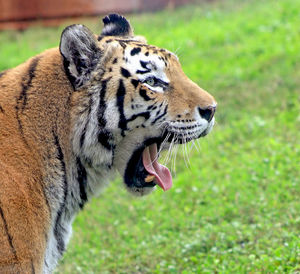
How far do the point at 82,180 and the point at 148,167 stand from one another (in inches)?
19.2

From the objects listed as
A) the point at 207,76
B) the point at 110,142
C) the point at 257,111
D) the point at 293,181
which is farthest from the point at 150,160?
the point at 207,76

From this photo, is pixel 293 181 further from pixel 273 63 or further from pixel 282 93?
pixel 273 63

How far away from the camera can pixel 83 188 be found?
396cm

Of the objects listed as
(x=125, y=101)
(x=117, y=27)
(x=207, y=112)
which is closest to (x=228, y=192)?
(x=207, y=112)

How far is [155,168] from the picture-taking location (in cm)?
419

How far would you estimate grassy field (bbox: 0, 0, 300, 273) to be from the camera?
16.9 feet

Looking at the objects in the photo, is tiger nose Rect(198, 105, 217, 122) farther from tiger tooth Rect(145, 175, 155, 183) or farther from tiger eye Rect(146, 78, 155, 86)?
tiger tooth Rect(145, 175, 155, 183)

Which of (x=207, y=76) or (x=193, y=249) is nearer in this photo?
(x=193, y=249)

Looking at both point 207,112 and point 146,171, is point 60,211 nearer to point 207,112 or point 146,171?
point 146,171

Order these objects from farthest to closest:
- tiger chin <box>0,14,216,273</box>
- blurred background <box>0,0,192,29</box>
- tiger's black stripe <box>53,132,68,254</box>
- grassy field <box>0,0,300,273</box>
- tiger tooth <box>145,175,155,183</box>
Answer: blurred background <box>0,0,192,29</box>
grassy field <box>0,0,300,273</box>
tiger tooth <box>145,175,155,183</box>
tiger's black stripe <box>53,132,68,254</box>
tiger chin <box>0,14,216,273</box>

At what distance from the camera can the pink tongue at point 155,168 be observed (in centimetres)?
412

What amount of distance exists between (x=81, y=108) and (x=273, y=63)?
5.92 m

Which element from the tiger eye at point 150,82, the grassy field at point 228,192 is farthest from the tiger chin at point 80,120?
the grassy field at point 228,192

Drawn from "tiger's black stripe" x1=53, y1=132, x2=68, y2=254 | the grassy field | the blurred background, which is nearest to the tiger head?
"tiger's black stripe" x1=53, y1=132, x2=68, y2=254
